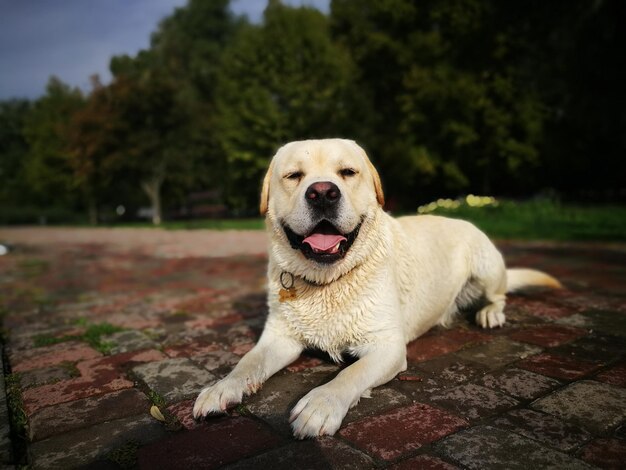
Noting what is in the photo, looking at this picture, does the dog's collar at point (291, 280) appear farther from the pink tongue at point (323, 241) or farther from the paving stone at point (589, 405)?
the paving stone at point (589, 405)

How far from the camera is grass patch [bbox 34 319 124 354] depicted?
3.17m

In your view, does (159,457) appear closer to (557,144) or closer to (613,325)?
(613,325)

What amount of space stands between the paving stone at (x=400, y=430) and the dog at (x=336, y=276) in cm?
19

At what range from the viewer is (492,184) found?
930 inches

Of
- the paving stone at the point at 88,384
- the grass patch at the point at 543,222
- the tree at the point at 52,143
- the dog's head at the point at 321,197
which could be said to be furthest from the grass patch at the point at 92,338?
the tree at the point at 52,143

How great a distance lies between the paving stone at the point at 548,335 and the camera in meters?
2.92

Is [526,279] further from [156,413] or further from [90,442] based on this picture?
[90,442]

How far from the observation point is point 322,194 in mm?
2408

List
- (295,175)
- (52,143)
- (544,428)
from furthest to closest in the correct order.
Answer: (52,143) → (295,175) → (544,428)

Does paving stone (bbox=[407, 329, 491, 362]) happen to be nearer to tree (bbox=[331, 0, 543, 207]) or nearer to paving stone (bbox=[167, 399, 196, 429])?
paving stone (bbox=[167, 399, 196, 429])

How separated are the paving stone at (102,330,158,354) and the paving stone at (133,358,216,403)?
42 cm

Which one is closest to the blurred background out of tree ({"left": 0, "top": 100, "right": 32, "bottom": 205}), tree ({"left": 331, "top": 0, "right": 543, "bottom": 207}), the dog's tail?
tree ({"left": 331, "top": 0, "right": 543, "bottom": 207})

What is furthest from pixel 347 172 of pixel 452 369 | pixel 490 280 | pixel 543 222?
pixel 543 222

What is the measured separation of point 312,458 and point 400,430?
41 centimetres
